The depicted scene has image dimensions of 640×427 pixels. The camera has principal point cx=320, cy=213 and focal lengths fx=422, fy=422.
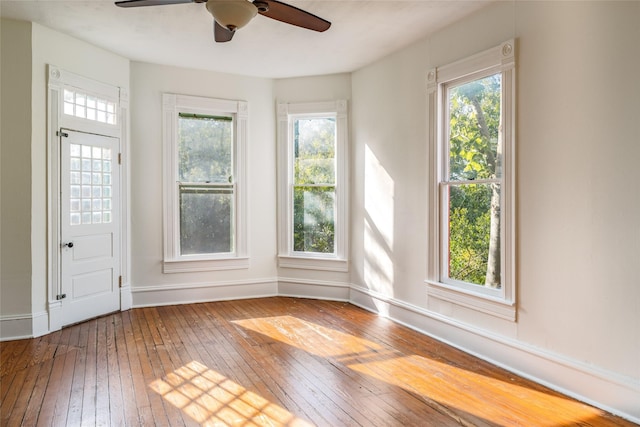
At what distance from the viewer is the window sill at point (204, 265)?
16.9 ft

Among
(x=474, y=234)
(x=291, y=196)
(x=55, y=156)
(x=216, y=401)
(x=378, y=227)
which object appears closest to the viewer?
(x=216, y=401)

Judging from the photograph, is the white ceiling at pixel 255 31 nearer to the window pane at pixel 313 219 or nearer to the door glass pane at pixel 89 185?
the door glass pane at pixel 89 185

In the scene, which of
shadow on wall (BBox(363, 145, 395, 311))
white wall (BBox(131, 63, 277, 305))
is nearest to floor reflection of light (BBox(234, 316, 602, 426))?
shadow on wall (BBox(363, 145, 395, 311))

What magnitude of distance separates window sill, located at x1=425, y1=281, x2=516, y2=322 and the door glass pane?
139 inches

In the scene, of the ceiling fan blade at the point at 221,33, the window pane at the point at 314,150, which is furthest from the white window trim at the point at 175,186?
the ceiling fan blade at the point at 221,33

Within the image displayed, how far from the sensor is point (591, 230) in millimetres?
2670

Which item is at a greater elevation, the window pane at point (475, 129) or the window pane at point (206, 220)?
the window pane at point (475, 129)

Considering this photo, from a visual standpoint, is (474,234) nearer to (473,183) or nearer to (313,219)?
(473,183)

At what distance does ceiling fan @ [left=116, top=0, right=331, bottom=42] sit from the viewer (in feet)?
7.95

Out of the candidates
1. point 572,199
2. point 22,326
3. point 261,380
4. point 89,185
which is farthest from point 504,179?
point 22,326

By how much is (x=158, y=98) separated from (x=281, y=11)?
2.89 meters

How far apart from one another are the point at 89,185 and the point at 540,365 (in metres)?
4.46

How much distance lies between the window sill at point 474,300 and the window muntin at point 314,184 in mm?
1796

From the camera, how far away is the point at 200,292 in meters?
5.32
